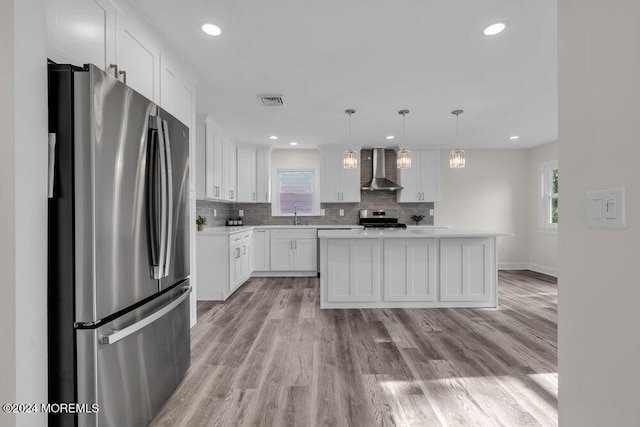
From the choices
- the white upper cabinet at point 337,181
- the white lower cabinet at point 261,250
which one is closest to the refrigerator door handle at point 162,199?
the white lower cabinet at point 261,250

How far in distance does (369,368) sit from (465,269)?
2082 millimetres

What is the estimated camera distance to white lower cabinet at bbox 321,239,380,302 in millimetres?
3748

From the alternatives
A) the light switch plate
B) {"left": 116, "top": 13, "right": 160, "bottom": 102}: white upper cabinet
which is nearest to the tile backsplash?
{"left": 116, "top": 13, "right": 160, "bottom": 102}: white upper cabinet

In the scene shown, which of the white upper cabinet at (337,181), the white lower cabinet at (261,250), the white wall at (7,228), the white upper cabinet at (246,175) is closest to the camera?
the white wall at (7,228)

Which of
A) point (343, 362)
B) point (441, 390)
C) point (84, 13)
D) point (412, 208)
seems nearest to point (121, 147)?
point (84, 13)

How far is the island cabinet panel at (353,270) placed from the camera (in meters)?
3.75

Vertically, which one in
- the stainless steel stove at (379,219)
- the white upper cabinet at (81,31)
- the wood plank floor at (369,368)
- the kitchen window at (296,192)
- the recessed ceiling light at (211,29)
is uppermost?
the recessed ceiling light at (211,29)

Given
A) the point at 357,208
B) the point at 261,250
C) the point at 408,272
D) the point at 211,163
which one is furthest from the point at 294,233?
the point at 408,272

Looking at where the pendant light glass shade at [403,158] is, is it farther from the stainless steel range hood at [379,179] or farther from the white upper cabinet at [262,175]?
the white upper cabinet at [262,175]

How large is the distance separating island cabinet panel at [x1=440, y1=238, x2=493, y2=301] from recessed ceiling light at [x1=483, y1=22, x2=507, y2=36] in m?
2.21

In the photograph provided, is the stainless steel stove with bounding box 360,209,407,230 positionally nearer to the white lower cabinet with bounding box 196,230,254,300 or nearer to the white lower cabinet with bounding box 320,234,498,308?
the white lower cabinet with bounding box 320,234,498,308

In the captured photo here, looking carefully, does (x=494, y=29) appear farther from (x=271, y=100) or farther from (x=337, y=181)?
(x=337, y=181)

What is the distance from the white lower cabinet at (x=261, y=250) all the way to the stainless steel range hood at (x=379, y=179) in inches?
84.7

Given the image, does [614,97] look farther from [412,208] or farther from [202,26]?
[412,208]
